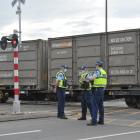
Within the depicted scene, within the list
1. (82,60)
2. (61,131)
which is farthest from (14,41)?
(82,60)

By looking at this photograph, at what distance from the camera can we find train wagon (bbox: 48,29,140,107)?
21.5m

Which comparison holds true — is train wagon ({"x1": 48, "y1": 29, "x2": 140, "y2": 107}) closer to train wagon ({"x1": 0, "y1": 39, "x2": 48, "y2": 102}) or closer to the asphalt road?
train wagon ({"x1": 0, "y1": 39, "x2": 48, "y2": 102})

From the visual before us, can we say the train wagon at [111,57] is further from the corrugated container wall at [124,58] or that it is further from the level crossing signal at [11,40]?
the level crossing signal at [11,40]

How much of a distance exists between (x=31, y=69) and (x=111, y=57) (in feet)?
17.7

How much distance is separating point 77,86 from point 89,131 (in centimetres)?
1131

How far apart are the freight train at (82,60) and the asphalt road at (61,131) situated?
24.0 ft

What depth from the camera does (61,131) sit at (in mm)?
12484

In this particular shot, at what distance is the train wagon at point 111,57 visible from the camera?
70.6 feet

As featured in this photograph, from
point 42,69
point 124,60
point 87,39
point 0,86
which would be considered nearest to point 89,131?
point 124,60

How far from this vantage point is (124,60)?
21781 mm

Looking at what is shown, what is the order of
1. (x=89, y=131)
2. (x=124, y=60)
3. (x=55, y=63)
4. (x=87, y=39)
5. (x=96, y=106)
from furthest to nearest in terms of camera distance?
(x=55, y=63) → (x=87, y=39) → (x=124, y=60) → (x=96, y=106) → (x=89, y=131)

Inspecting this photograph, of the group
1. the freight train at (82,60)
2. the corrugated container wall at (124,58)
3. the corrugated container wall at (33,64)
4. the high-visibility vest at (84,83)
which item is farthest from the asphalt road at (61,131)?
the corrugated container wall at (33,64)

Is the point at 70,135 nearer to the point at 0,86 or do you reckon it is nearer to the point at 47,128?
the point at 47,128

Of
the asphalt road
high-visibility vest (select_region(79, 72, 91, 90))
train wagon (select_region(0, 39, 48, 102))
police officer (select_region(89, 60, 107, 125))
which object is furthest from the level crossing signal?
train wagon (select_region(0, 39, 48, 102))
